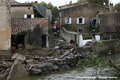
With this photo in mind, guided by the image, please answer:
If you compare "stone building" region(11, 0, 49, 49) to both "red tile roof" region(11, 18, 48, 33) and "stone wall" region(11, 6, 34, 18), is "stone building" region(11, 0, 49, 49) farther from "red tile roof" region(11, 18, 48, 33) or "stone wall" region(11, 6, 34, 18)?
"stone wall" region(11, 6, 34, 18)

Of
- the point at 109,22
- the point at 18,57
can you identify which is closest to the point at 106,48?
the point at 109,22

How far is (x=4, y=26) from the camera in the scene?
63.2 ft

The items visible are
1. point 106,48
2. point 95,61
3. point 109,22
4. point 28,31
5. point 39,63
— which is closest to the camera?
point 95,61

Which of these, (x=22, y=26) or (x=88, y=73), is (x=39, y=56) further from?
(x=88, y=73)

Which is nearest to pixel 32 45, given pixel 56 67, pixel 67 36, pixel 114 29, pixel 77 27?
pixel 56 67

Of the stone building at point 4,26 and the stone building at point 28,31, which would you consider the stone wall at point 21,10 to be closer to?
the stone building at point 28,31

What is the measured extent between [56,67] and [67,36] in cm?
1282

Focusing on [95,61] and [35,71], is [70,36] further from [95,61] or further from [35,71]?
[95,61]

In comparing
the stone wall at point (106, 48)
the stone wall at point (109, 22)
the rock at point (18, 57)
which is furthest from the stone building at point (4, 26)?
the stone wall at point (109, 22)

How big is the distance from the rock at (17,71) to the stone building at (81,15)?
21.2 m

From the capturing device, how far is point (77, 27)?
37719mm

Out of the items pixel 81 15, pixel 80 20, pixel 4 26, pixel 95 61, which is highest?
pixel 81 15

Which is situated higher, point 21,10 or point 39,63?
point 21,10

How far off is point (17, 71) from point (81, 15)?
74.8 feet
